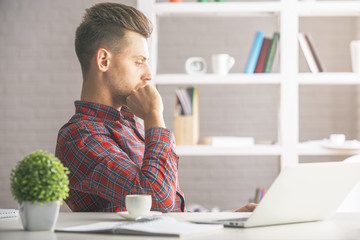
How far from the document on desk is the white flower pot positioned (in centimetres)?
3

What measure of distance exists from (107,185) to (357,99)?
3683 mm

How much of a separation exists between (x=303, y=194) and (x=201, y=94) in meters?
3.72

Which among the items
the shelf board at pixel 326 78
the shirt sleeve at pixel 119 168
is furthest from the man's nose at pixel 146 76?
the shelf board at pixel 326 78

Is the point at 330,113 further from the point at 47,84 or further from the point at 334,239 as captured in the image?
the point at 334,239

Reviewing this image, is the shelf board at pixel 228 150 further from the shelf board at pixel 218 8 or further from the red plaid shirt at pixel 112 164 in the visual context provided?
the red plaid shirt at pixel 112 164

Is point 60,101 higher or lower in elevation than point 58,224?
higher

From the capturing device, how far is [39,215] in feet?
3.46

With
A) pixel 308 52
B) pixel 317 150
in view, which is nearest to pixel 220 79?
pixel 308 52

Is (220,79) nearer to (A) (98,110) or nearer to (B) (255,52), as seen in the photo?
(B) (255,52)

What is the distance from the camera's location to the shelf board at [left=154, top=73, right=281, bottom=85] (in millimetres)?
3148

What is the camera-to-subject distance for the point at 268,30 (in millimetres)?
4855

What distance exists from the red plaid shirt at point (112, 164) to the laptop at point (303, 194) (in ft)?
1.07

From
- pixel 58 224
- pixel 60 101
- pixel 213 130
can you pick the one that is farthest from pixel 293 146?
pixel 60 101

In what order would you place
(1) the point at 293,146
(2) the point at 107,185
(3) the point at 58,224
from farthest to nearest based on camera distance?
(1) the point at 293,146, (2) the point at 107,185, (3) the point at 58,224
